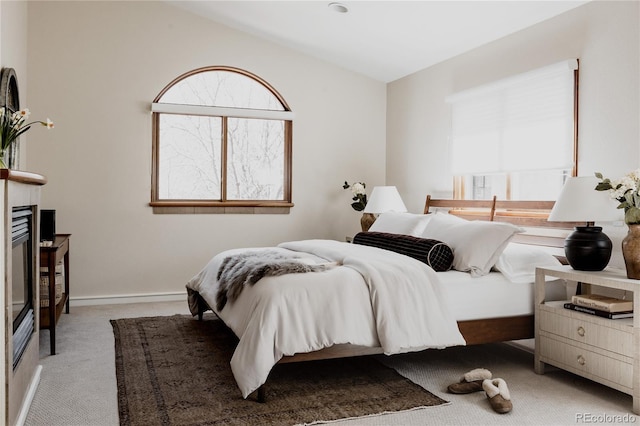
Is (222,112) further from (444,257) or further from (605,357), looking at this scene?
(605,357)

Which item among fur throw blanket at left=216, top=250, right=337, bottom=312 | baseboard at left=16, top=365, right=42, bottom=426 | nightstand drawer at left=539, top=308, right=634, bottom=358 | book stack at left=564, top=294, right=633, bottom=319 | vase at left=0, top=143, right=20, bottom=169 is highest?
vase at left=0, top=143, right=20, bottom=169

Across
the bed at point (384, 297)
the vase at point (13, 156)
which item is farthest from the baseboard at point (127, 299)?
the bed at point (384, 297)

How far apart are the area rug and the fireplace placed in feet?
1.84

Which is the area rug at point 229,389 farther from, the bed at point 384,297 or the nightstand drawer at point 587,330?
the nightstand drawer at point 587,330

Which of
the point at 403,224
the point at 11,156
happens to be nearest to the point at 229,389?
the point at 403,224

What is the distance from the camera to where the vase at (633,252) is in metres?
2.73

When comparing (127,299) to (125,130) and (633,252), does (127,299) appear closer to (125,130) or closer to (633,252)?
(125,130)

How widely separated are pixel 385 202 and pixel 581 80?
206cm

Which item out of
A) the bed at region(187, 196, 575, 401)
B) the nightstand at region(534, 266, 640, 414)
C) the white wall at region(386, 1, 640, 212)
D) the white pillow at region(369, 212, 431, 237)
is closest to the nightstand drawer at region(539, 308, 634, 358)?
the nightstand at region(534, 266, 640, 414)

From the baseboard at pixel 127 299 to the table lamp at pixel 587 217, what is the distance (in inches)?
146

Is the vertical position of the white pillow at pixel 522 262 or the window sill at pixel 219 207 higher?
the window sill at pixel 219 207

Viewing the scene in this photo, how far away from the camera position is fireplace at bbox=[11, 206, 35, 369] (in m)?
2.29

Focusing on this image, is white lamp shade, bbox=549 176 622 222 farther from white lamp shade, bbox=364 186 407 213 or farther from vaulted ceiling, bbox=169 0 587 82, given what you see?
white lamp shade, bbox=364 186 407 213

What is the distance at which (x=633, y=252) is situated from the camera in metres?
Answer: 2.75
